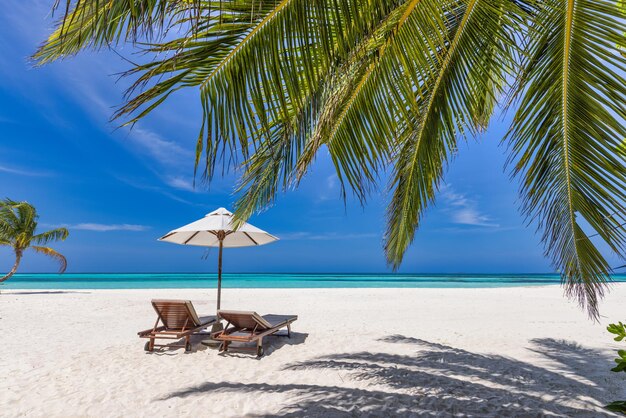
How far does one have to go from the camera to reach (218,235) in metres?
6.75

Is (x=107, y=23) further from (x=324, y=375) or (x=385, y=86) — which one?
(x=324, y=375)

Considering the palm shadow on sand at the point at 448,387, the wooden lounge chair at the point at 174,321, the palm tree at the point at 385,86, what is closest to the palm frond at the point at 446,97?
the palm tree at the point at 385,86

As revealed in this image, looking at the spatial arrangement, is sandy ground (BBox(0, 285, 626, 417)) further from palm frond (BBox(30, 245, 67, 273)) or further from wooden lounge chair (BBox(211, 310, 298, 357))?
palm frond (BBox(30, 245, 67, 273))

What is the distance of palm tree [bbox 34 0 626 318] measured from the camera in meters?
1.82

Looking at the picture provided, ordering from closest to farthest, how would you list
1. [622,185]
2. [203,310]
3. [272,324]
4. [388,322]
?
[622,185], [272,324], [388,322], [203,310]

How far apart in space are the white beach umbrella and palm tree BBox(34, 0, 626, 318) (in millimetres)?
2904

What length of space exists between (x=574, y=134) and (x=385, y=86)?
1.40 metres

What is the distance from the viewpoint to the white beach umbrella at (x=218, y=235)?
6.17 meters

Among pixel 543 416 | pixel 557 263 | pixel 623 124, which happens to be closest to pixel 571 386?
pixel 543 416

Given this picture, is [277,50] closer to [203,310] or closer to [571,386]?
[571,386]

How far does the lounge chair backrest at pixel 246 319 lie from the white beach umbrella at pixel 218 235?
2.99 ft

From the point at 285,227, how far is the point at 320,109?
9057 centimetres

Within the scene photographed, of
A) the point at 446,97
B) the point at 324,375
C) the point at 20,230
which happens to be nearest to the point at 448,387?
the point at 324,375

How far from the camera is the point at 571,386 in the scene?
414 centimetres
